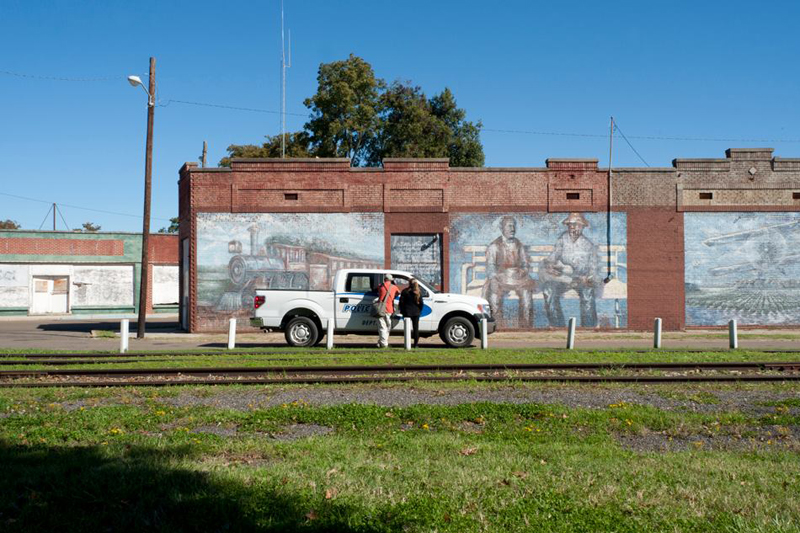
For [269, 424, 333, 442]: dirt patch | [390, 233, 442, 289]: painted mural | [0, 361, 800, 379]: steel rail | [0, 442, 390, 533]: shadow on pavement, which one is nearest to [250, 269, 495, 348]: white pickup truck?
[0, 361, 800, 379]: steel rail

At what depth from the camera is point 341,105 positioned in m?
47.6

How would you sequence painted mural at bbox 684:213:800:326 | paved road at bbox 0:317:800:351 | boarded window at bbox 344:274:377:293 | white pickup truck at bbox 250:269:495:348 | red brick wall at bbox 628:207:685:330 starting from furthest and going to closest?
painted mural at bbox 684:213:800:326 < red brick wall at bbox 628:207:685:330 < paved road at bbox 0:317:800:351 < boarded window at bbox 344:274:377:293 < white pickup truck at bbox 250:269:495:348

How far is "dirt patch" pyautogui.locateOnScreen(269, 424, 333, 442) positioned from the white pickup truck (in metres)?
10.2

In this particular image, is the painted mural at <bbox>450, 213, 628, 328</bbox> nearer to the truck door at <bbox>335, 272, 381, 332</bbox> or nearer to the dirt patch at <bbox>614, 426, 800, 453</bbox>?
the truck door at <bbox>335, 272, 381, 332</bbox>

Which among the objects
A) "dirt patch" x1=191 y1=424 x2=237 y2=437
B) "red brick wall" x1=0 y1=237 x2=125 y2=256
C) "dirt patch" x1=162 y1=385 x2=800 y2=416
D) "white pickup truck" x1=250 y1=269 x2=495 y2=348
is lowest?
"dirt patch" x1=191 y1=424 x2=237 y2=437

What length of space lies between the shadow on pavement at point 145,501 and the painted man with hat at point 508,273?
20.5 metres

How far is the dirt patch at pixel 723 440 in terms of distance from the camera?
22.9 ft

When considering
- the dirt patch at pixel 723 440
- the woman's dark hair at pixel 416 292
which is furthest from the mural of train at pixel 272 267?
the dirt patch at pixel 723 440

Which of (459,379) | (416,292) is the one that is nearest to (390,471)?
(459,379)

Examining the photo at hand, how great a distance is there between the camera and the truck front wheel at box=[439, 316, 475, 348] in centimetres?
1822

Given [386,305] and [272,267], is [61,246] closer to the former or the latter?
[272,267]

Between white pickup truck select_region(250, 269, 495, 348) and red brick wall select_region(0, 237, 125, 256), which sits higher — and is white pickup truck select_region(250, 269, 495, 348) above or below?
below

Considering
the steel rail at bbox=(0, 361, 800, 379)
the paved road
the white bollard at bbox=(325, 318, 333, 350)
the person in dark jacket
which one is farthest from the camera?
the paved road

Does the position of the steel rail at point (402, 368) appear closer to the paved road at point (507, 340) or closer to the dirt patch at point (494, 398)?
→ the dirt patch at point (494, 398)
